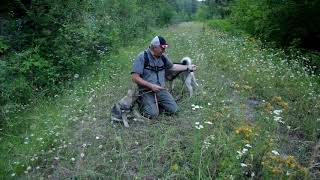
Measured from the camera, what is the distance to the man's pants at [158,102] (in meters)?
6.43

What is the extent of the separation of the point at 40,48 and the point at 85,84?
1636 millimetres

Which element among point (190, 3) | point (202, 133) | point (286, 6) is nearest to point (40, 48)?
point (202, 133)

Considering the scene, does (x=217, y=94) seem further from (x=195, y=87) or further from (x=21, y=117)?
(x=21, y=117)

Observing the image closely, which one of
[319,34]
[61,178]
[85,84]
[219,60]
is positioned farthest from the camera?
[319,34]

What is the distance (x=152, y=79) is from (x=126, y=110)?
0.77 meters

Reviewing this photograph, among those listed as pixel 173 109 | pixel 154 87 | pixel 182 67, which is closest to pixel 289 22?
pixel 182 67

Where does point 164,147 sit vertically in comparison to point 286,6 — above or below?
below

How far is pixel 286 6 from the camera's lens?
11883mm

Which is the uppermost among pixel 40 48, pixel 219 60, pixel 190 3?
pixel 40 48

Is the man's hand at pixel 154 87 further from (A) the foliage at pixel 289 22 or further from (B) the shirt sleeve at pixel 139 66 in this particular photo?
(A) the foliage at pixel 289 22

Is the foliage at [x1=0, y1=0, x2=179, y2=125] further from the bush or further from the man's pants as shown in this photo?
the bush

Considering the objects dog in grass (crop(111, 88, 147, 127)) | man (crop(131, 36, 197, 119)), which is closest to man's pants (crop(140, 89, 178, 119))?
man (crop(131, 36, 197, 119))

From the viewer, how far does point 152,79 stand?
6621 mm

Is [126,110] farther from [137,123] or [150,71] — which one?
[150,71]
